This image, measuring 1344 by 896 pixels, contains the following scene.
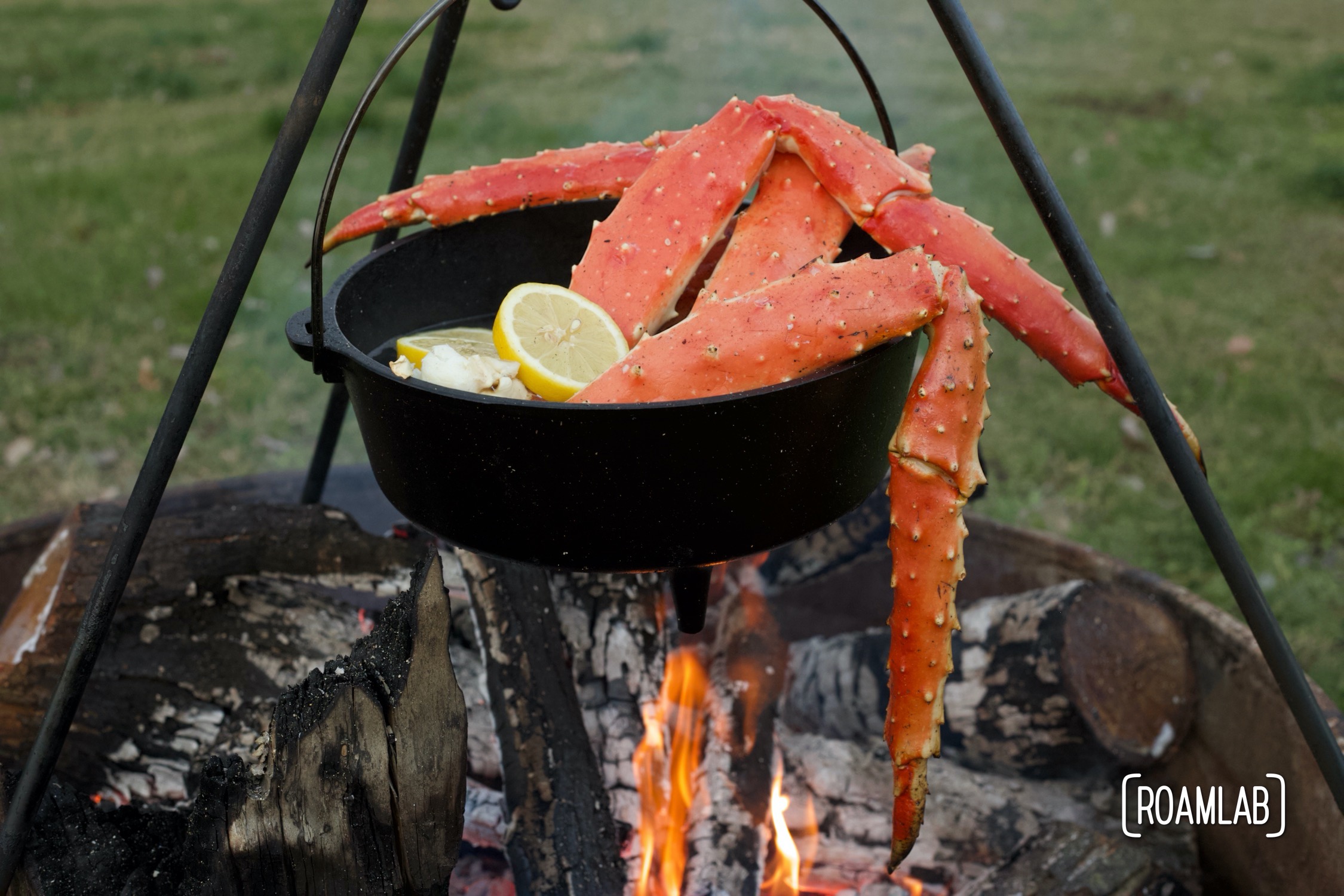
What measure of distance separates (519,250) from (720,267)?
425 mm

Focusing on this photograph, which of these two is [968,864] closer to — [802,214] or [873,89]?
[802,214]

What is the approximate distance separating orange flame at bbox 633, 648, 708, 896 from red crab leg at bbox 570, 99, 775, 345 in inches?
27.9

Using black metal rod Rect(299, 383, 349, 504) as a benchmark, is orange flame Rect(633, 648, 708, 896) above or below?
below

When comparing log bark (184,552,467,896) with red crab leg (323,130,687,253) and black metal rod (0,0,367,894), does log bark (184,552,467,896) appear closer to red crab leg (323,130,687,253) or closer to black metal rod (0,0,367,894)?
black metal rod (0,0,367,894)

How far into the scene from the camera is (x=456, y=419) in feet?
3.80

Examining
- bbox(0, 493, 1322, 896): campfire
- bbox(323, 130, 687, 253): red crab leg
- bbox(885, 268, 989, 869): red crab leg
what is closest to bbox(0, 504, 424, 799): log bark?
bbox(0, 493, 1322, 896): campfire

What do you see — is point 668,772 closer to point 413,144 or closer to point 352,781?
point 352,781

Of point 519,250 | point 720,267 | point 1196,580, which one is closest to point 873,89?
point 720,267

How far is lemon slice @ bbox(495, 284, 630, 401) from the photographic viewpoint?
1424 millimetres

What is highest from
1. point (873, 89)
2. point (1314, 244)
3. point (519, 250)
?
point (1314, 244)

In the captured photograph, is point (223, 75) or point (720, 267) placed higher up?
point (223, 75)

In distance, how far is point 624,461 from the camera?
1.15 metres

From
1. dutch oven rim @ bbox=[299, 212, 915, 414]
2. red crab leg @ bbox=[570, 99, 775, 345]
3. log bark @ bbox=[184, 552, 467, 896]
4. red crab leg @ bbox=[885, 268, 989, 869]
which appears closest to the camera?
dutch oven rim @ bbox=[299, 212, 915, 414]

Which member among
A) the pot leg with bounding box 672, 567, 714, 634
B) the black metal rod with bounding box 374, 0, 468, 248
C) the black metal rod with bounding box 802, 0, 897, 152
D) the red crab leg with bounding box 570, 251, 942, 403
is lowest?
the pot leg with bounding box 672, 567, 714, 634
